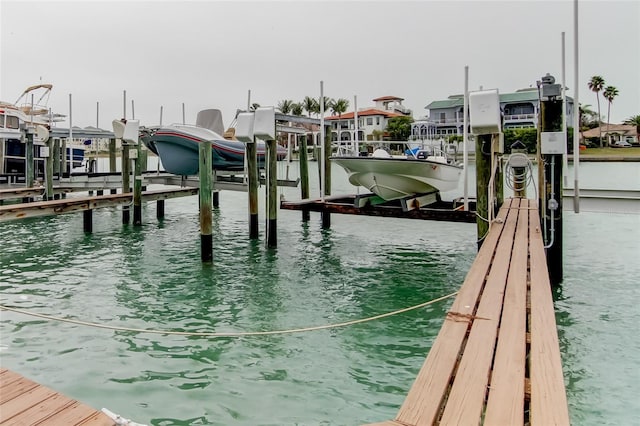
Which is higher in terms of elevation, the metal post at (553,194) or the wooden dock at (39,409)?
the metal post at (553,194)

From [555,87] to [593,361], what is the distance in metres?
3.99

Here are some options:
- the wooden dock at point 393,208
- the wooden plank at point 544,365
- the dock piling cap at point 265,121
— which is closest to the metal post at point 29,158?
the dock piling cap at point 265,121

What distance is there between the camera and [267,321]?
7195 mm

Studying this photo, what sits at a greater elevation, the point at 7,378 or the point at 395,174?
the point at 395,174

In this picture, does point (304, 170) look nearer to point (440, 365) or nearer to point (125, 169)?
point (125, 169)

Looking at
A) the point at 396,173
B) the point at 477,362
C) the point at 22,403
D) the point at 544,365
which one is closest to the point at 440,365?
the point at 477,362

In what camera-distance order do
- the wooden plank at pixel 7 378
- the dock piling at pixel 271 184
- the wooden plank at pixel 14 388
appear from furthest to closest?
the dock piling at pixel 271 184 < the wooden plank at pixel 7 378 < the wooden plank at pixel 14 388

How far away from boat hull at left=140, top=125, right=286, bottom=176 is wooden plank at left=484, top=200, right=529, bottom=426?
13422 millimetres

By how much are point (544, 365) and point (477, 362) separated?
0.37 meters

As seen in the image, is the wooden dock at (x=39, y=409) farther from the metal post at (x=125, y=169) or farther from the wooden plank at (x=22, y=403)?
the metal post at (x=125, y=169)

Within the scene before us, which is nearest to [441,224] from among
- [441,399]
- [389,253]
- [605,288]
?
[389,253]

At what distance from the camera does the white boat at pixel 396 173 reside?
34.8 feet

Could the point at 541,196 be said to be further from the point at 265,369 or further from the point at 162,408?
the point at 162,408

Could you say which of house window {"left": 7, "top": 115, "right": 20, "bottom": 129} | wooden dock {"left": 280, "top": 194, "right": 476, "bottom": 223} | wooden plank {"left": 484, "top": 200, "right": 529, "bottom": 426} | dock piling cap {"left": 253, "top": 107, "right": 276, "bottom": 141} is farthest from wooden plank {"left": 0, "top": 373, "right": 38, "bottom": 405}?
house window {"left": 7, "top": 115, "right": 20, "bottom": 129}
